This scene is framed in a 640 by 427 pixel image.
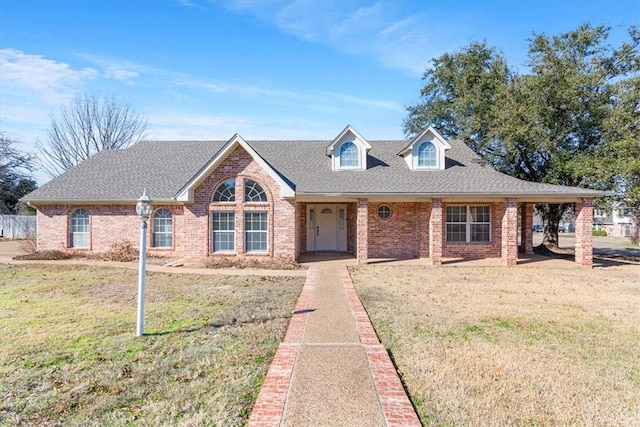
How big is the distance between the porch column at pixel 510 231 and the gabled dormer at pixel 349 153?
21.1ft

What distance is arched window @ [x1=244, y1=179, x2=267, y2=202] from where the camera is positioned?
49.0ft

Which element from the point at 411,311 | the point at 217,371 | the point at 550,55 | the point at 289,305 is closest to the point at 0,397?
the point at 217,371

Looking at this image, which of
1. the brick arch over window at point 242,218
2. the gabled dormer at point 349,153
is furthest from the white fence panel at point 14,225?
the gabled dormer at point 349,153

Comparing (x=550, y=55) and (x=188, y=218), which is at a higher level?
(x=550, y=55)

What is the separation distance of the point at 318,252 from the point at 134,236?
337 inches

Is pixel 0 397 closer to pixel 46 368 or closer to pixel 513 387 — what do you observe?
pixel 46 368

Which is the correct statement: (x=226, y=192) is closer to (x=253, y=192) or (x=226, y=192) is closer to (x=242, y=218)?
(x=253, y=192)

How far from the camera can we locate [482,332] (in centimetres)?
645

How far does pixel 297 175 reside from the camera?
17.0m

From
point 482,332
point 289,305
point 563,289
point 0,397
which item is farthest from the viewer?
point 563,289

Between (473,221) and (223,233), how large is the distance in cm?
1116

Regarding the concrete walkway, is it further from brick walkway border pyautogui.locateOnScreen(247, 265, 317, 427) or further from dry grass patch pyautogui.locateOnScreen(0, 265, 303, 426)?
dry grass patch pyautogui.locateOnScreen(0, 265, 303, 426)

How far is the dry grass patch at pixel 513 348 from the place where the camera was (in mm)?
3961

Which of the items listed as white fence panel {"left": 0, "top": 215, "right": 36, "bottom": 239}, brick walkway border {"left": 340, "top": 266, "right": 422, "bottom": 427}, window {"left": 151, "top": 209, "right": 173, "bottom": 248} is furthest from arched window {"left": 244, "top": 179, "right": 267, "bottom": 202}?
white fence panel {"left": 0, "top": 215, "right": 36, "bottom": 239}
